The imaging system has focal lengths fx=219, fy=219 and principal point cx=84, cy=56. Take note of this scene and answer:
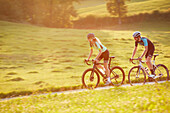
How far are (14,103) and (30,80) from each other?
5902mm

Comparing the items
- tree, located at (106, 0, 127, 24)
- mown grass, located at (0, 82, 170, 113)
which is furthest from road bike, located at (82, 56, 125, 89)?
tree, located at (106, 0, 127, 24)

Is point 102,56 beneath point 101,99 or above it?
above

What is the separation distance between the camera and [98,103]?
28.6 feet

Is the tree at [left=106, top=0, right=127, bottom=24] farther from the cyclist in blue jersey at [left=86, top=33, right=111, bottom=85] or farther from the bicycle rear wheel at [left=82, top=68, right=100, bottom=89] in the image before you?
the bicycle rear wheel at [left=82, top=68, right=100, bottom=89]

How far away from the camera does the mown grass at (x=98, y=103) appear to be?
24.6 ft

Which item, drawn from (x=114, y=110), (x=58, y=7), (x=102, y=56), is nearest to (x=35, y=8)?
(x=58, y=7)

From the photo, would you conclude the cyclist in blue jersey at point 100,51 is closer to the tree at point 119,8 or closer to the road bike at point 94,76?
the road bike at point 94,76

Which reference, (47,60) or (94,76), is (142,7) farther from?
(94,76)

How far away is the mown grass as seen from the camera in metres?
7.50

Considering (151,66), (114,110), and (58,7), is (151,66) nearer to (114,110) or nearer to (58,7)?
(114,110)

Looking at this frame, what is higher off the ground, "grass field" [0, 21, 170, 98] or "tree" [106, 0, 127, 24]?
"tree" [106, 0, 127, 24]

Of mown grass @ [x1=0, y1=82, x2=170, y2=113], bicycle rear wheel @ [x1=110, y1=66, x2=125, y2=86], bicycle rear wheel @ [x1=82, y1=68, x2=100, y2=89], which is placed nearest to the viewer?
mown grass @ [x1=0, y1=82, x2=170, y2=113]

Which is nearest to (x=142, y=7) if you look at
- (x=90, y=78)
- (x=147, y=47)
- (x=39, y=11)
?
(x=39, y=11)

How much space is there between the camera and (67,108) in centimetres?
851
